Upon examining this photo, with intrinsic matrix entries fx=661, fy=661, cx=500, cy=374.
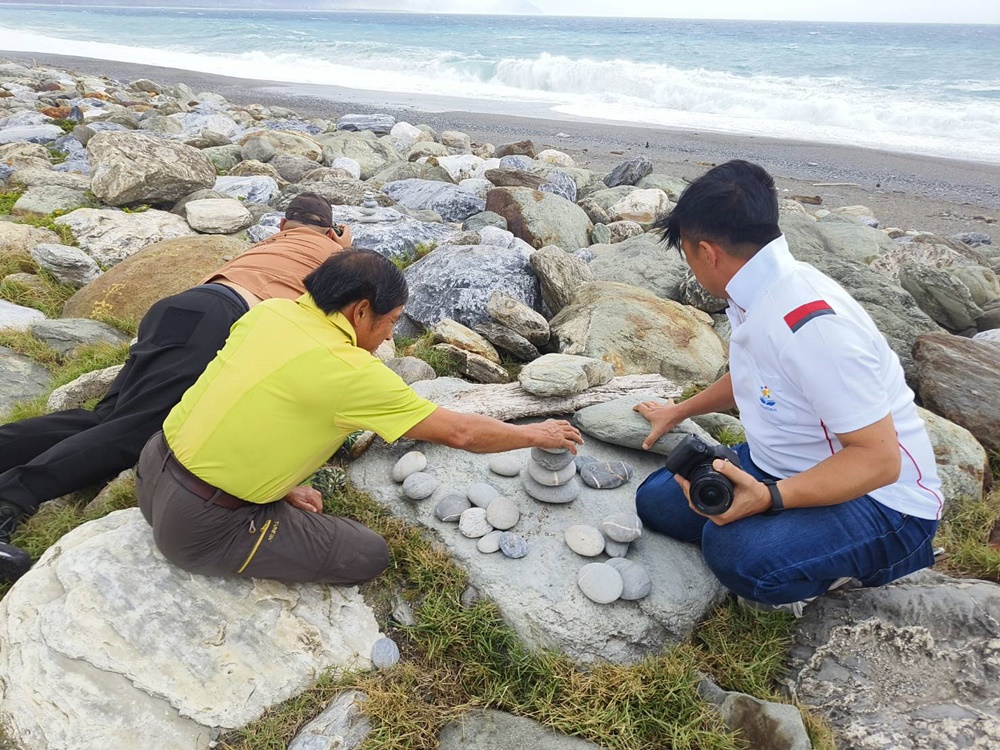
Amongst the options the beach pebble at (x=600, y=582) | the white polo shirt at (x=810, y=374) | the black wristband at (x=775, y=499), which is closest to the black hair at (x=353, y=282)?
the white polo shirt at (x=810, y=374)

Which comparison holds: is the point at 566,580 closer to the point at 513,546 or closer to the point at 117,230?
the point at 513,546

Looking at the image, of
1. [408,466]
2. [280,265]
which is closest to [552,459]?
[408,466]

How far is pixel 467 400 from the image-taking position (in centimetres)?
427

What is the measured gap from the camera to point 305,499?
3.47 meters

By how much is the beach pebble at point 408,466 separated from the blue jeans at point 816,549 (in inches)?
64.4

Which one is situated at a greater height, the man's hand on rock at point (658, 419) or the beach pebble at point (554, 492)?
the man's hand on rock at point (658, 419)

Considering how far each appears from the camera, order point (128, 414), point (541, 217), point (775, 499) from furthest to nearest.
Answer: point (541, 217) < point (128, 414) < point (775, 499)

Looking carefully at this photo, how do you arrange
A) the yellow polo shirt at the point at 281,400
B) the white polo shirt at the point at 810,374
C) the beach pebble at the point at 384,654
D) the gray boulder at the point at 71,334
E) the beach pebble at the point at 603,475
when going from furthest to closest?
1. the gray boulder at the point at 71,334
2. the beach pebble at the point at 603,475
3. the beach pebble at the point at 384,654
4. the yellow polo shirt at the point at 281,400
5. the white polo shirt at the point at 810,374

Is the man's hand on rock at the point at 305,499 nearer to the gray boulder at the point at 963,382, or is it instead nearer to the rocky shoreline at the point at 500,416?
the rocky shoreline at the point at 500,416

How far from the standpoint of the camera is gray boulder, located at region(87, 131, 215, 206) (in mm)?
7793

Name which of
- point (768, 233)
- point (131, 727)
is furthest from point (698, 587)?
point (131, 727)

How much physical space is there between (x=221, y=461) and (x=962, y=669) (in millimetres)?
3245

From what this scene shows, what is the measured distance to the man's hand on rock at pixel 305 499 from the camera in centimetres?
342

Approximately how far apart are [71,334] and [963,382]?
22.3 feet
